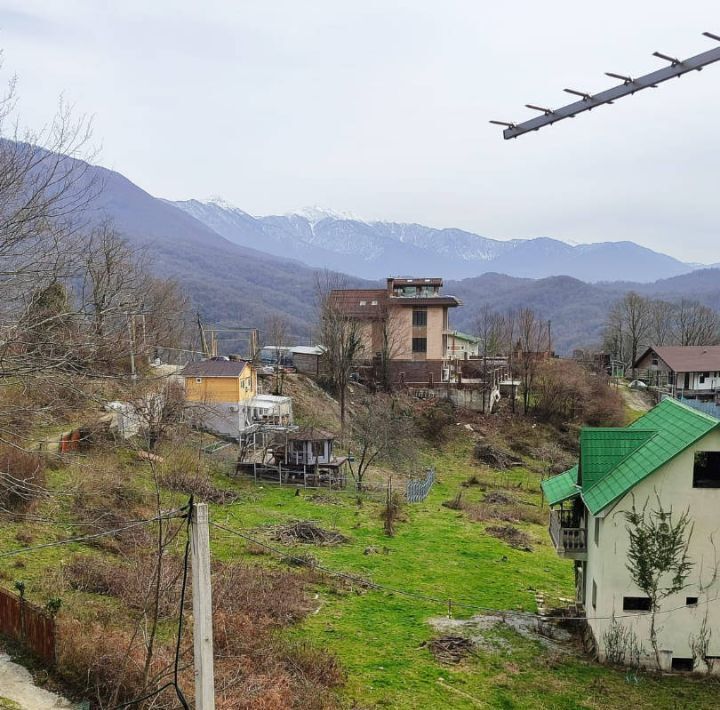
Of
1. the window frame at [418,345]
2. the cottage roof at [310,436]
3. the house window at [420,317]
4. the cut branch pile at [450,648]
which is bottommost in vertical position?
the cut branch pile at [450,648]

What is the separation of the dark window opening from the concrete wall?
175 millimetres

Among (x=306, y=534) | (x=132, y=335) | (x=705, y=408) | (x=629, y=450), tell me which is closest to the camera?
(x=132, y=335)

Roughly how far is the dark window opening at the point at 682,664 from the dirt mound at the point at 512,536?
10.9 meters

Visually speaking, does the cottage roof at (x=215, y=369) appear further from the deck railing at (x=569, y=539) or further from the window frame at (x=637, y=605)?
the window frame at (x=637, y=605)

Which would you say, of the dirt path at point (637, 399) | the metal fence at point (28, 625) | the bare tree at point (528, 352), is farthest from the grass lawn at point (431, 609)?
the dirt path at point (637, 399)

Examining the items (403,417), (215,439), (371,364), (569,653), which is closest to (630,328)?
(371,364)

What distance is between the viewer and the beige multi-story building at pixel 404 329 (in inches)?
2120

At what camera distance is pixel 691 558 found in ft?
53.1

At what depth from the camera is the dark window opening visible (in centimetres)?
1634

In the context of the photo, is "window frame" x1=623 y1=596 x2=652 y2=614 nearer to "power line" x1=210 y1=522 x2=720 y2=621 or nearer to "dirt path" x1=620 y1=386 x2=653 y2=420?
"power line" x1=210 y1=522 x2=720 y2=621

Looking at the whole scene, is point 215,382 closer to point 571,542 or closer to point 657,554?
point 571,542

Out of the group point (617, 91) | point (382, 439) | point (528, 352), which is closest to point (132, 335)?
point (617, 91)

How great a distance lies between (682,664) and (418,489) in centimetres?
1913

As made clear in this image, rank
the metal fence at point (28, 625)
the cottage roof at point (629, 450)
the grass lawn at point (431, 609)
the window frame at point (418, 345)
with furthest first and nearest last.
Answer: the window frame at point (418, 345)
the cottage roof at point (629, 450)
the grass lawn at point (431, 609)
the metal fence at point (28, 625)
